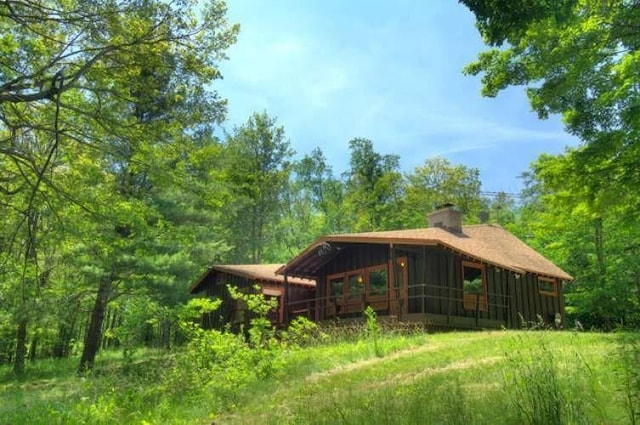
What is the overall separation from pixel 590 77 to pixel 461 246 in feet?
30.3

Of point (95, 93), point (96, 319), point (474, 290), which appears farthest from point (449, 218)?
point (95, 93)

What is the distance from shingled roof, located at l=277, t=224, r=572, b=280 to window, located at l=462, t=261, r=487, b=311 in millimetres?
821

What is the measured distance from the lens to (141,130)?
11805 mm

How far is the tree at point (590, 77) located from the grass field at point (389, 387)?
408 cm

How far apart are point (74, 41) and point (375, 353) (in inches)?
355

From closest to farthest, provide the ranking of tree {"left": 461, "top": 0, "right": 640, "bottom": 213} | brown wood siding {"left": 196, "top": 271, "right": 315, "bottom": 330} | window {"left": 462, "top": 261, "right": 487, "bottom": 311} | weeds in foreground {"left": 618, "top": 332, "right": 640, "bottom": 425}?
weeds in foreground {"left": 618, "top": 332, "right": 640, "bottom": 425} → tree {"left": 461, "top": 0, "right": 640, "bottom": 213} → window {"left": 462, "top": 261, "right": 487, "bottom": 311} → brown wood siding {"left": 196, "top": 271, "right": 315, "bottom": 330}

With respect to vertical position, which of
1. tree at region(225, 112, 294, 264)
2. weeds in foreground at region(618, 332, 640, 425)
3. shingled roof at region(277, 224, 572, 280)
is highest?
tree at region(225, 112, 294, 264)

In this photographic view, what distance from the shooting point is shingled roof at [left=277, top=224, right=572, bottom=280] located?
1898 centimetres

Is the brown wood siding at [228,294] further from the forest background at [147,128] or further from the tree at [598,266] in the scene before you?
the tree at [598,266]

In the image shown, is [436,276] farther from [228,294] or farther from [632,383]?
[632,383]

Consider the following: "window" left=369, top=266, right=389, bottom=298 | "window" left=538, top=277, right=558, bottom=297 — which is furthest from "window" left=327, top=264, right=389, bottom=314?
"window" left=538, top=277, right=558, bottom=297

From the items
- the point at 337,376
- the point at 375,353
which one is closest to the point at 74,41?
the point at 337,376

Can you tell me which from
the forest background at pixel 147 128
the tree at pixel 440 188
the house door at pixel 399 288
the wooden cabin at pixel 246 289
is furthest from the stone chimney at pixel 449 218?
the tree at pixel 440 188

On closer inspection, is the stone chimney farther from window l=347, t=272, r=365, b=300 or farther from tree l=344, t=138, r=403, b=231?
tree l=344, t=138, r=403, b=231
